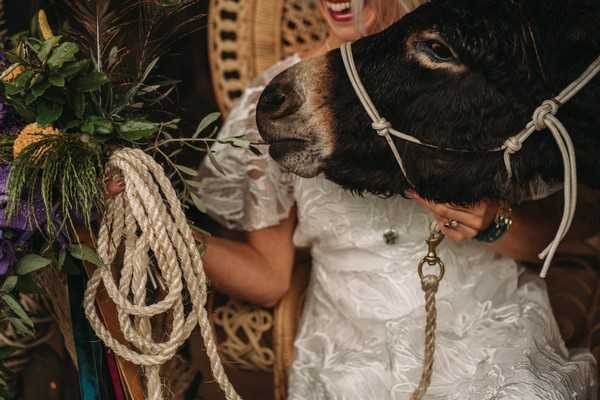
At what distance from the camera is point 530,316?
1062 mm

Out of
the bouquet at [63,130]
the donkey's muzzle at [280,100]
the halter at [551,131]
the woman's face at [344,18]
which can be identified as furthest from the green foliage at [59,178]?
the woman's face at [344,18]

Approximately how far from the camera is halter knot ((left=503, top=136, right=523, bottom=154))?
0.86 metres

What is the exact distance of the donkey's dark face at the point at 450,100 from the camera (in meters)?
0.84

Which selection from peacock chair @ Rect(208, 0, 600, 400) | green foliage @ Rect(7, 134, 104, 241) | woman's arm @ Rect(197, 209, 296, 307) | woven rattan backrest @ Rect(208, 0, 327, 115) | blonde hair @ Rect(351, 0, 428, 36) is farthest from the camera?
woven rattan backrest @ Rect(208, 0, 327, 115)

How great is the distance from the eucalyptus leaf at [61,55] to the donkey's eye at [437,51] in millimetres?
386

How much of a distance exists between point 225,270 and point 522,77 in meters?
0.51

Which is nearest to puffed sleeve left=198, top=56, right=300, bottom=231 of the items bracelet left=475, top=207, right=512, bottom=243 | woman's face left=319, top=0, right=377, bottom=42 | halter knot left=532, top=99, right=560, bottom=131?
woman's face left=319, top=0, right=377, bottom=42

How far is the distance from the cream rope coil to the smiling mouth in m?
0.40

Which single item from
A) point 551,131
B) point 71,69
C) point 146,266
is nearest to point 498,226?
point 551,131

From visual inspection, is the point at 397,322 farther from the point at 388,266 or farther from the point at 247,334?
the point at 247,334

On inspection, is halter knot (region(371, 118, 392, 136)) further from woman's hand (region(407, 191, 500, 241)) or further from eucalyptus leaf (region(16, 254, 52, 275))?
eucalyptus leaf (region(16, 254, 52, 275))

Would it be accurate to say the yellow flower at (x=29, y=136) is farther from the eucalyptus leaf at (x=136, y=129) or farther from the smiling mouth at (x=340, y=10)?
the smiling mouth at (x=340, y=10)

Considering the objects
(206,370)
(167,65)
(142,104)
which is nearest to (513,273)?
(206,370)

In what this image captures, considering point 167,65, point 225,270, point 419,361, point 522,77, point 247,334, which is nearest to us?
point 522,77
